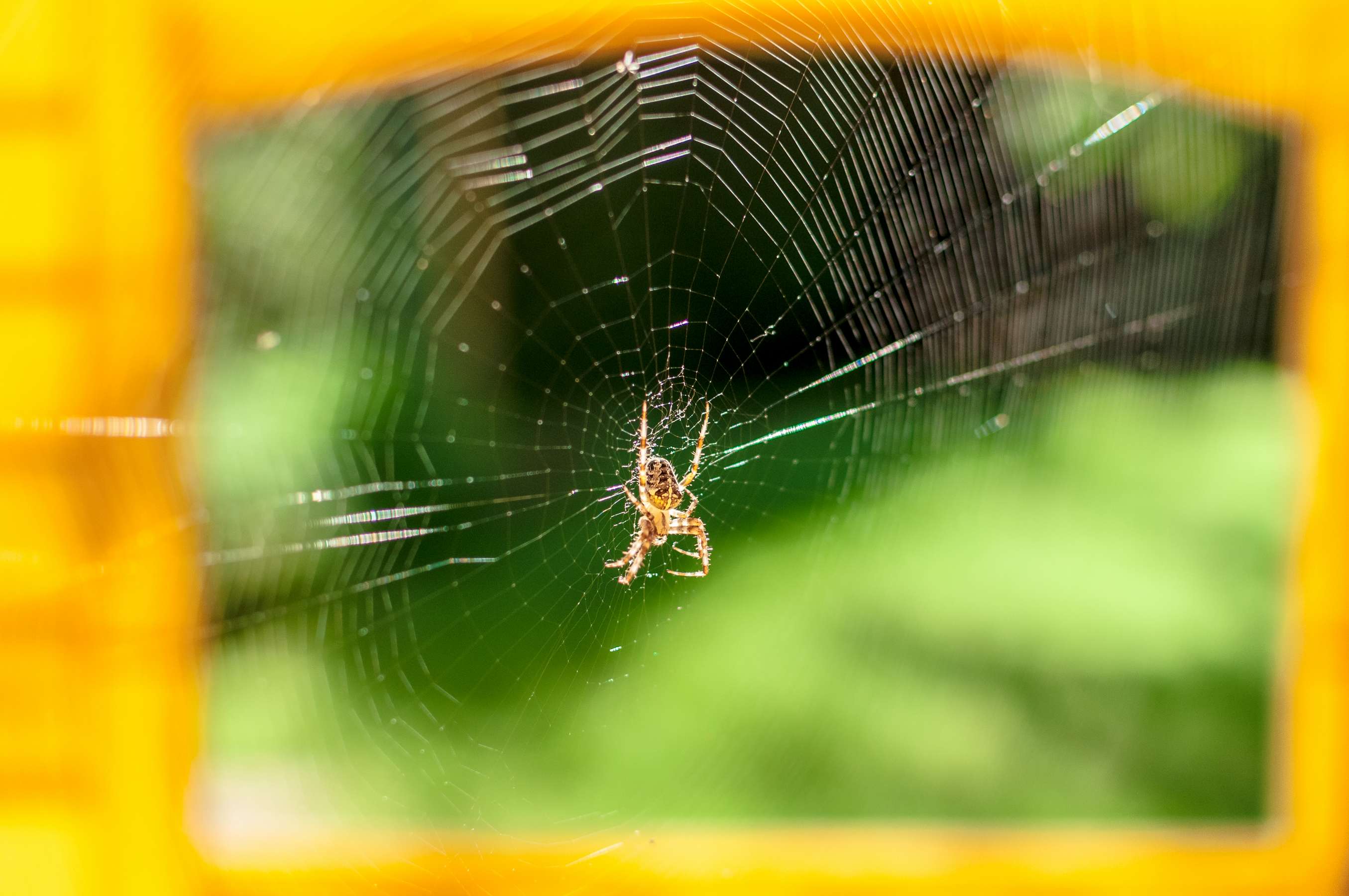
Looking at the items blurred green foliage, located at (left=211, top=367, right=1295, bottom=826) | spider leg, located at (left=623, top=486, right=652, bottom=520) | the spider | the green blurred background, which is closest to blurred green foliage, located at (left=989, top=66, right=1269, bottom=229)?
the green blurred background

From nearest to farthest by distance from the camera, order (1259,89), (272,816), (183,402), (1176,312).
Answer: (183,402), (1259,89), (272,816), (1176,312)

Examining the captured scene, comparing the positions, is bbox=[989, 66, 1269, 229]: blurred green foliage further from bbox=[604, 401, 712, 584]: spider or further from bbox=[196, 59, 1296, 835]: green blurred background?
bbox=[604, 401, 712, 584]: spider

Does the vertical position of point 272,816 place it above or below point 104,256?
below

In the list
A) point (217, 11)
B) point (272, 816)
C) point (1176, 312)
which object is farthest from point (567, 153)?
point (272, 816)

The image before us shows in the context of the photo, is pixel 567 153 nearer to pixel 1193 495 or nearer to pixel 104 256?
pixel 104 256

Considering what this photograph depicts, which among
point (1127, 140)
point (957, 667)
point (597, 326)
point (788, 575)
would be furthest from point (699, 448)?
point (1127, 140)

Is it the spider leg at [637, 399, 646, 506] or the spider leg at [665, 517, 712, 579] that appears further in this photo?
the spider leg at [665, 517, 712, 579]

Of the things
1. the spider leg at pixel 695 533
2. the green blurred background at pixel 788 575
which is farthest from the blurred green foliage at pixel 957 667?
the spider leg at pixel 695 533
